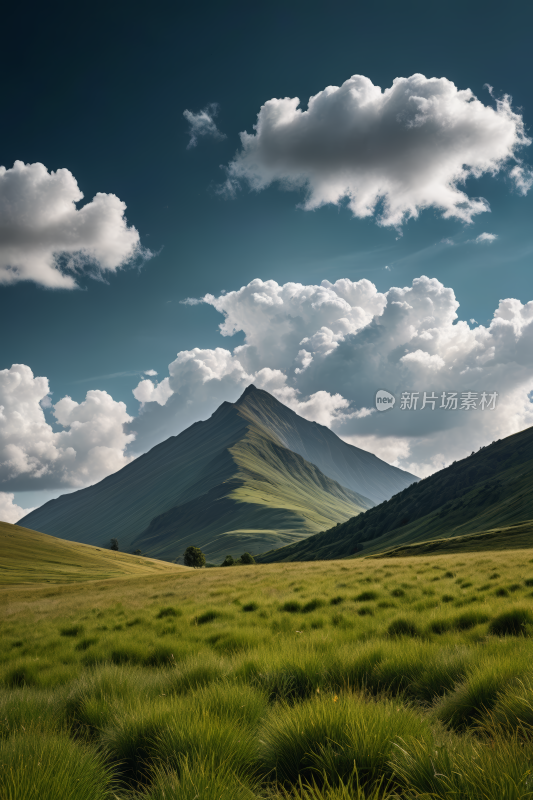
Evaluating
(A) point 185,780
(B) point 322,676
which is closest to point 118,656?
(B) point 322,676

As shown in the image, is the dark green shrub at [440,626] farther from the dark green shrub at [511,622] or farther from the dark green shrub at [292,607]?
the dark green shrub at [292,607]

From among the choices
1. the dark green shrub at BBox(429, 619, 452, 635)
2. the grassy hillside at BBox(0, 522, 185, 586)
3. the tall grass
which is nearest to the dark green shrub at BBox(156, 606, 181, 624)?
the dark green shrub at BBox(429, 619, 452, 635)

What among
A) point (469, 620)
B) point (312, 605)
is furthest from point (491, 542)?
point (469, 620)

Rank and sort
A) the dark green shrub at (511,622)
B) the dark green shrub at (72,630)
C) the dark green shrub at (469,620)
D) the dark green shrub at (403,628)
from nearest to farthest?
the dark green shrub at (511,622)
the dark green shrub at (403,628)
the dark green shrub at (469,620)
the dark green shrub at (72,630)

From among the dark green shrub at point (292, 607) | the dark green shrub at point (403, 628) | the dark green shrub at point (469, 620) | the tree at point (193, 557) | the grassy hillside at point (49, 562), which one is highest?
the dark green shrub at point (403, 628)

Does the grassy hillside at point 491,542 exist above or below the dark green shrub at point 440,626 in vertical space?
below

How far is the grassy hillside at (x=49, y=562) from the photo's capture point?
261 ft

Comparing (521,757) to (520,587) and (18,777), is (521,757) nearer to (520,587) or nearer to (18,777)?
(18,777)

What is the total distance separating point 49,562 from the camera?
10238cm

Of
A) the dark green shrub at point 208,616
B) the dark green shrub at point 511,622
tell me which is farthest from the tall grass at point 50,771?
the dark green shrub at point 208,616

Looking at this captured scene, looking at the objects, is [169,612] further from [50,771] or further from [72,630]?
[50,771]

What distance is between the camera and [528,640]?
5785 millimetres

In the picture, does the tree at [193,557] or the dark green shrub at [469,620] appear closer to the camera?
the dark green shrub at [469,620]

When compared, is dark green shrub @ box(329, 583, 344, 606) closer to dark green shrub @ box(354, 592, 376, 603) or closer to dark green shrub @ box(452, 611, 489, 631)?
dark green shrub @ box(354, 592, 376, 603)
